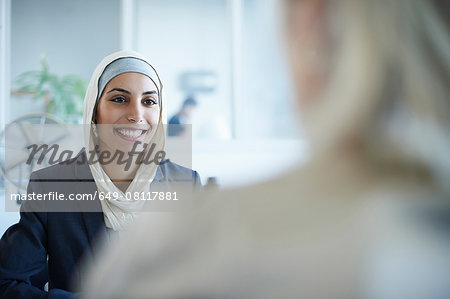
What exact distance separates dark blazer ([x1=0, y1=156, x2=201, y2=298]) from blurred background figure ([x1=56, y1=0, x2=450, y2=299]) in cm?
91

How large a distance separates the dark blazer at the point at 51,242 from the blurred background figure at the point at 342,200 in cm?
91

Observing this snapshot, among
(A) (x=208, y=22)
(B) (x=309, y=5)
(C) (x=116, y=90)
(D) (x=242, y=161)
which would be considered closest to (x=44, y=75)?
(A) (x=208, y=22)

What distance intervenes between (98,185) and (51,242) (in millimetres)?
230

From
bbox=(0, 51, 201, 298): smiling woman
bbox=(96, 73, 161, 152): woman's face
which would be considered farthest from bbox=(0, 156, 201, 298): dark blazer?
bbox=(96, 73, 161, 152): woman's face

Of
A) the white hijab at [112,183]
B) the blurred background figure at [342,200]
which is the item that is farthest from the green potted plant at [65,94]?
the blurred background figure at [342,200]

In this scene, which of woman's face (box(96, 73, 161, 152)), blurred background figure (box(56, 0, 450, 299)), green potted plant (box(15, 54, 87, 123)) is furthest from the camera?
green potted plant (box(15, 54, 87, 123))

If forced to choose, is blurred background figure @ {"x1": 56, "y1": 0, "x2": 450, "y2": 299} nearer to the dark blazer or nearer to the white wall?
the dark blazer

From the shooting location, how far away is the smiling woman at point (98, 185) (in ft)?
3.60

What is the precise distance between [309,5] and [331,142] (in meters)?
0.11

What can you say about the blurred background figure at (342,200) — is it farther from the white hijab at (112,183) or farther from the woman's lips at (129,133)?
the woman's lips at (129,133)

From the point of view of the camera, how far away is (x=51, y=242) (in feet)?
3.76

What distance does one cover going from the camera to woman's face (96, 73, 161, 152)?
4.29 ft

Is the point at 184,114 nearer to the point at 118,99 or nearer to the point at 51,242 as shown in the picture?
the point at 118,99

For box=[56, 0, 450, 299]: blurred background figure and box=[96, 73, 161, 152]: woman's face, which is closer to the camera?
box=[56, 0, 450, 299]: blurred background figure
